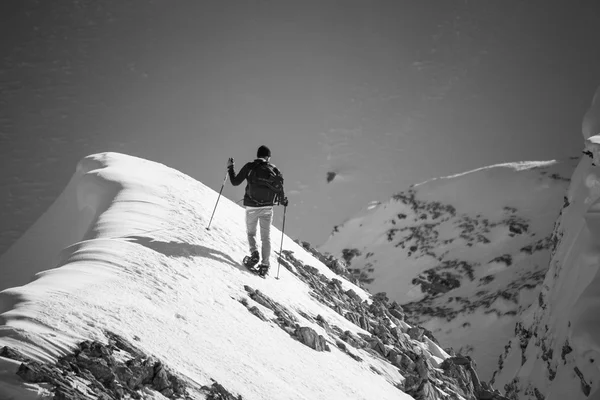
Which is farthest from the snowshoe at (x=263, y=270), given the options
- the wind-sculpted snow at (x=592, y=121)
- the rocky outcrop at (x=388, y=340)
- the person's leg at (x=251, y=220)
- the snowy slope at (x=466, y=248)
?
the wind-sculpted snow at (x=592, y=121)

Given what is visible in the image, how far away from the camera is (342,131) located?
10081 cm

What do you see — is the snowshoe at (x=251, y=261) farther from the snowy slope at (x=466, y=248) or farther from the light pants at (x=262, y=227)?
the snowy slope at (x=466, y=248)

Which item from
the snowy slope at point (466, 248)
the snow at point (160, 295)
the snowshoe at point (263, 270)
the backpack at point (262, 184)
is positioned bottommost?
the snow at point (160, 295)

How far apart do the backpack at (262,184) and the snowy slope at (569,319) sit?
26.8ft

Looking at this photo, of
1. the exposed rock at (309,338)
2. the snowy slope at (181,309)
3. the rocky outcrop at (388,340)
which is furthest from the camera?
the rocky outcrop at (388,340)

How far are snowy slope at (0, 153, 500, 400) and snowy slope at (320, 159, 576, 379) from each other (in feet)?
36.1

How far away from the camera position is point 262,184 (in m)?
12.0

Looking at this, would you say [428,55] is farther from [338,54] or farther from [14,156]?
[14,156]

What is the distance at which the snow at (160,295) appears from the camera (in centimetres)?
650

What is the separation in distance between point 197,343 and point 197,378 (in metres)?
0.78

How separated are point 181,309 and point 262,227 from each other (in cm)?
412

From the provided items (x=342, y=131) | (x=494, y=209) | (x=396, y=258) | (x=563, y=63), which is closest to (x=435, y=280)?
(x=396, y=258)

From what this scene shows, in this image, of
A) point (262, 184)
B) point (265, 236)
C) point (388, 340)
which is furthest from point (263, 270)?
point (388, 340)

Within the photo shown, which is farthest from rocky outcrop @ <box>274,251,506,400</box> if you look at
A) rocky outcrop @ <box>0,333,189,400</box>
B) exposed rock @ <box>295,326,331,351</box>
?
rocky outcrop @ <box>0,333,189,400</box>
